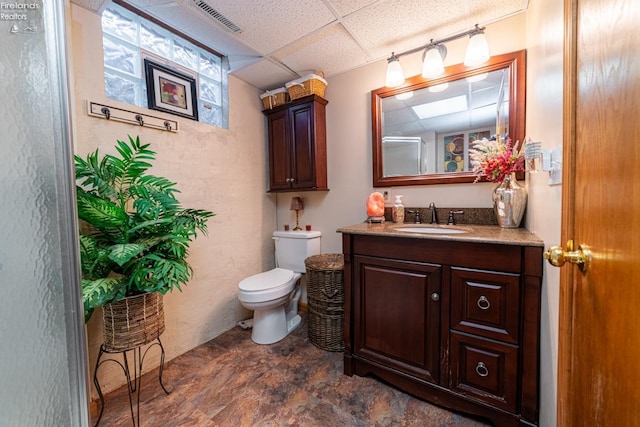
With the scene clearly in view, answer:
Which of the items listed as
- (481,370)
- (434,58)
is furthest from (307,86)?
(481,370)

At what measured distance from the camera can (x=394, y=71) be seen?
1.78m

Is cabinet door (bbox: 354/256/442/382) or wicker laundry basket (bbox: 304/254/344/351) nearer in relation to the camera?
cabinet door (bbox: 354/256/442/382)

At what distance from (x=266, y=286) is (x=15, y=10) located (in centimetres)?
169

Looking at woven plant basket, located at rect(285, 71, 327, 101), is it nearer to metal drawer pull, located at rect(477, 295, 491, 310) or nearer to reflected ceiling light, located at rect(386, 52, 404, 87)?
reflected ceiling light, located at rect(386, 52, 404, 87)

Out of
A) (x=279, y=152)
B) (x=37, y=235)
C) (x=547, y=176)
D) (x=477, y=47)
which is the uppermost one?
(x=477, y=47)

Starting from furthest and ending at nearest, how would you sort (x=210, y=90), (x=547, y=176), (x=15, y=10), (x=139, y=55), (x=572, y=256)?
1. (x=210, y=90)
2. (x=139, y=55)
3. (x=547, y=176)
4. (x=572, y=256)
5. (x=15, y=10)

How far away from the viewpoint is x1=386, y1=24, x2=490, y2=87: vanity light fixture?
1.50 meters

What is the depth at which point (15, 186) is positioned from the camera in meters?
0.48

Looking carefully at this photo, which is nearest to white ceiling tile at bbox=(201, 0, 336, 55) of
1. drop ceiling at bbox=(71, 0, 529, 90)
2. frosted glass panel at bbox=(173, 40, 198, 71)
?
drop ceiling at bbox=(71, 0, 529, 90)

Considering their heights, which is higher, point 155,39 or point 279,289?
point 155,39

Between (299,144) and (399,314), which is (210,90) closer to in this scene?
(299,144)

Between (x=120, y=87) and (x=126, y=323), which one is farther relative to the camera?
(x=120, y=87)

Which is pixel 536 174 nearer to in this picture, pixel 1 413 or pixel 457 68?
pixel 457 68

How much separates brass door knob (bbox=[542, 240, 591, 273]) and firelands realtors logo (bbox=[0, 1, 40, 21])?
1295 mm
